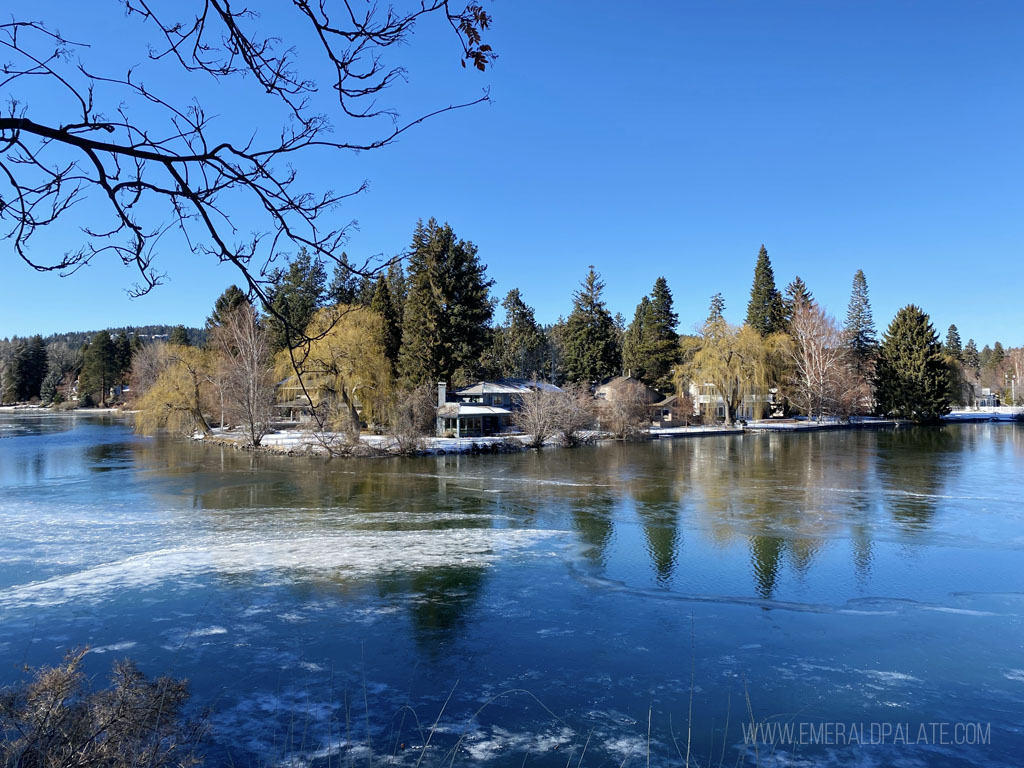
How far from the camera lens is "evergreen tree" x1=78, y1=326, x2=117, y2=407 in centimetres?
8244

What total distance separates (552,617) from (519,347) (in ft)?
188

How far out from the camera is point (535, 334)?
68562mm

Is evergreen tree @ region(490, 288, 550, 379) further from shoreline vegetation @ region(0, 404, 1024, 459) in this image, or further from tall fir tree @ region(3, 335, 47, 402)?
tall fir tree @ region(3, 335, 47, 402)

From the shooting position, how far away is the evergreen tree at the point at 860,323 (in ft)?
203

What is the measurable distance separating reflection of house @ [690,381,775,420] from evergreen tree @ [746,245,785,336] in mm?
6377

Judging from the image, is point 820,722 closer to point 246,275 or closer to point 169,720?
point 169,720

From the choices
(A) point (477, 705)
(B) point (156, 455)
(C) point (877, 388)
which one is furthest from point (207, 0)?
(C) point (877, 388)

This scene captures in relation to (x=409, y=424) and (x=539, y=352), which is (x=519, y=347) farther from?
(x=409, y=424)

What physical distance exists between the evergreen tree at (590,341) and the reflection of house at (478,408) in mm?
9822

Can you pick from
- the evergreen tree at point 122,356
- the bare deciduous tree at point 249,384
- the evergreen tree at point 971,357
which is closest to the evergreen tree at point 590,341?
the bare deciduous tree at point 249,384

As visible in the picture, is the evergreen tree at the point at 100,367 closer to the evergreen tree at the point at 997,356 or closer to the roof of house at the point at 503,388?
the roof of house at the point at 503,388

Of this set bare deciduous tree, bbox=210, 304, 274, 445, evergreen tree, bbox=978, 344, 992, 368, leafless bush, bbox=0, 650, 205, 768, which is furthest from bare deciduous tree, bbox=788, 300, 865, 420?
evergreen tree, bbox=978, 344, 992, 368

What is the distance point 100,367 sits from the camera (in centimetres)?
8294

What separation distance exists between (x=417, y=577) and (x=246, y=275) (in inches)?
372
